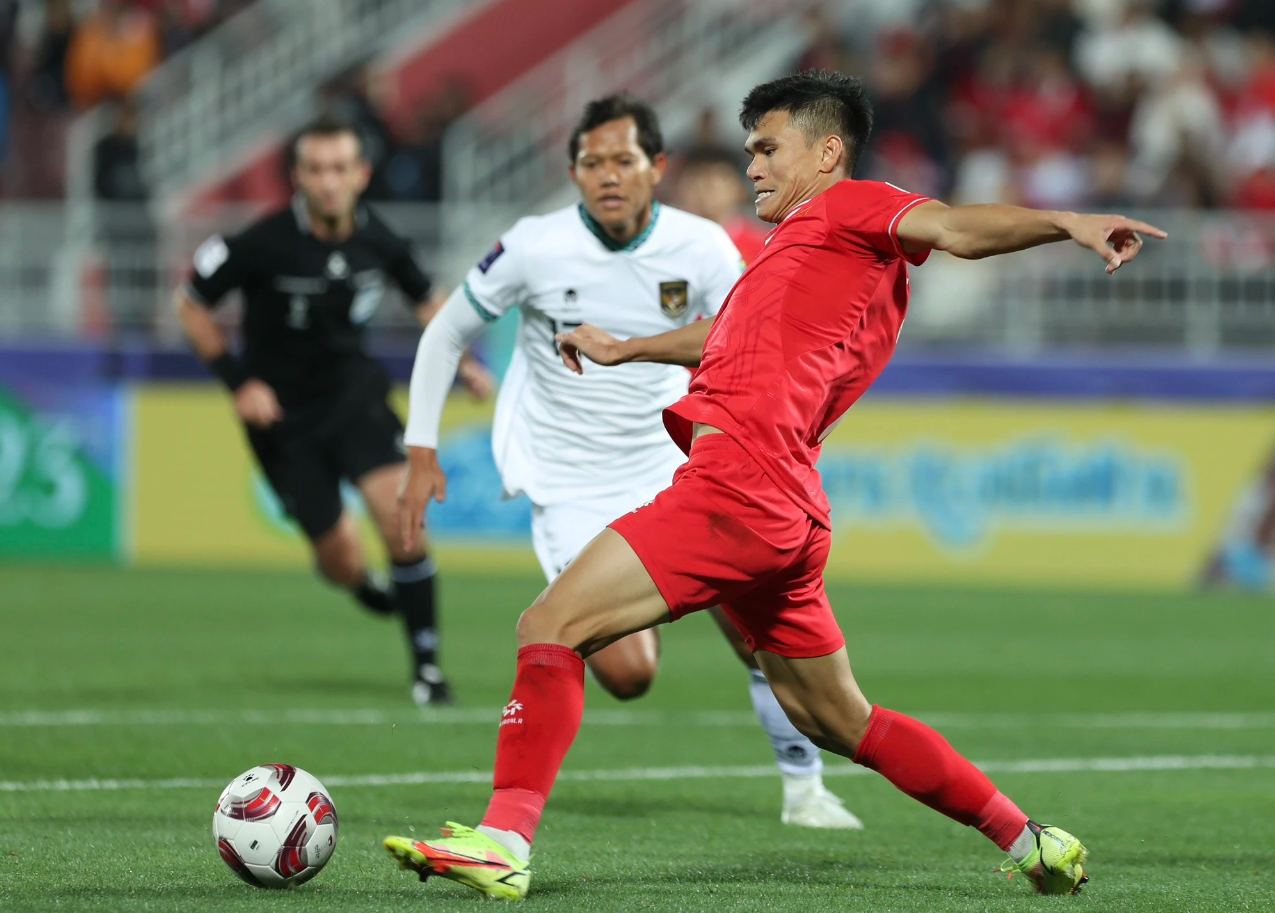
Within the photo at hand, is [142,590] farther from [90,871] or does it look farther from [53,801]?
[90,871]

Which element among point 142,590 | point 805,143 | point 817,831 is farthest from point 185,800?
point 142,590

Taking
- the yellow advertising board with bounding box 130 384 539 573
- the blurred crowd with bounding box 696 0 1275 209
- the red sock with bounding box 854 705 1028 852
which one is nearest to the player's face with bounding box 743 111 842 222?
the red sock with bounding box 854 705 1028 852

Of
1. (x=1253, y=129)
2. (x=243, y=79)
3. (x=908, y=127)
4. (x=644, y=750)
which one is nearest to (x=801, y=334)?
(x=644, y=750)

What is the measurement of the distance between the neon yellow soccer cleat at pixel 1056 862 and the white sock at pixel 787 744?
4.72 ft

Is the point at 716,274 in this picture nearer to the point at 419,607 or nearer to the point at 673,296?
the point at 673,296

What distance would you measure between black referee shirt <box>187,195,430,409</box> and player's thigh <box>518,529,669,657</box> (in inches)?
204

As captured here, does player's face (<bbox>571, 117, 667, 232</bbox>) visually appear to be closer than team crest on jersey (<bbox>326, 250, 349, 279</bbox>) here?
Yes

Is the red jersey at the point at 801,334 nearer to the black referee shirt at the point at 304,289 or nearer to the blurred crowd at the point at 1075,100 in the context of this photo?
the black referee shirt at the point at 304,289

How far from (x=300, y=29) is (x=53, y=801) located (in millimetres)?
16105

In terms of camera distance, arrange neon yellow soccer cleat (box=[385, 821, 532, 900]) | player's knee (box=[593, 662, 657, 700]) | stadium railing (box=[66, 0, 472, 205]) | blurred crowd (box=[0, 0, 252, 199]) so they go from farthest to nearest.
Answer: stadium railing (box=[66, 0, 472, 205]) → blurred crowd (box=[0, 0, 252, 199]) → player's knee (box=[593, 662, 657, 700]) → neon yellow soccer cleat (box=[385, 821, 532, 900])

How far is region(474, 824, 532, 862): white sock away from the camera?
459cm

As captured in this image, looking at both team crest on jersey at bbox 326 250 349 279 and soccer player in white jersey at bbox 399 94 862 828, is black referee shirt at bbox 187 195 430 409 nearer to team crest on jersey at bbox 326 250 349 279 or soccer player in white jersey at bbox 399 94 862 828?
team crest on jersey at bbox 326 250 349 279

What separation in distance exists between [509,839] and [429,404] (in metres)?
1.96

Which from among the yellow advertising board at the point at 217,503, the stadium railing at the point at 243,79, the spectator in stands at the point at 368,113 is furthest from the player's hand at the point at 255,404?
the stadium railing at the point at 243,79
